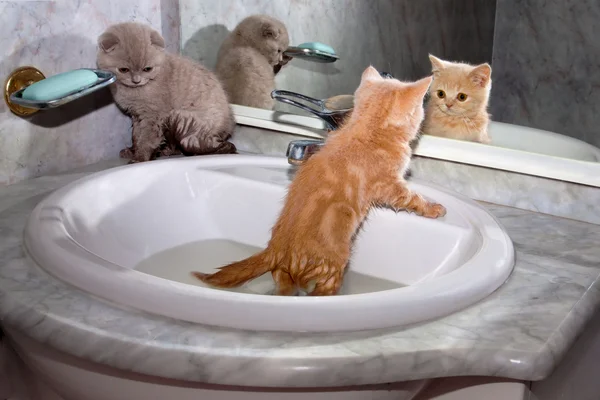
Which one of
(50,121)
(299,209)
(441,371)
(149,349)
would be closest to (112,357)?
(149,349)

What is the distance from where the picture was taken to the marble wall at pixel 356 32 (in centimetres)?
115

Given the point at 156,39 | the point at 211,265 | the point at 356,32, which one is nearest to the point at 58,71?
the point at 156,39

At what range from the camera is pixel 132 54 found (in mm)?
1318

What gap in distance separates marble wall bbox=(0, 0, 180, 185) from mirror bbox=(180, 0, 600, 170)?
0.32 m

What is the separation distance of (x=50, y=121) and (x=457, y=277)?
2.85 feet

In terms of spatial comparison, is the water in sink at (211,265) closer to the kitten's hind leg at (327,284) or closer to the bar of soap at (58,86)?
the kitten's hind leg at (327,284)

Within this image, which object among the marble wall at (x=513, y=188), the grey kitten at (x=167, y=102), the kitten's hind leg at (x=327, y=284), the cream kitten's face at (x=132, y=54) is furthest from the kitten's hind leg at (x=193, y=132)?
the kitten's hind leg at (x=327, y=284)

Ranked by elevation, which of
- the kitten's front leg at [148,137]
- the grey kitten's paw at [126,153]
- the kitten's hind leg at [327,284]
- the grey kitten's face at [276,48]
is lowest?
the kitten's hind leg at [327,284]

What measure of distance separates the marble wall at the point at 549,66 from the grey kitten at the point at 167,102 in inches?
23.9

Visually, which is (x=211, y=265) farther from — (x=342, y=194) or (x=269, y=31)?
(x=269, y=31)

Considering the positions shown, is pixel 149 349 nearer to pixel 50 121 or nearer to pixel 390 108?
pixel 390 108

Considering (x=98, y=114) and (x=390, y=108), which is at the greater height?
(x=390, y=108)

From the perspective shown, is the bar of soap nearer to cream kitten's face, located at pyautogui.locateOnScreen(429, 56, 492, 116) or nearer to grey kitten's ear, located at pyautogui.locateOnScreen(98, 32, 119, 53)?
grey kitten's ear, located at pyautogui.locateOnScreen(98, 32, 119, 53)

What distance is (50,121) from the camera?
1253 mm
